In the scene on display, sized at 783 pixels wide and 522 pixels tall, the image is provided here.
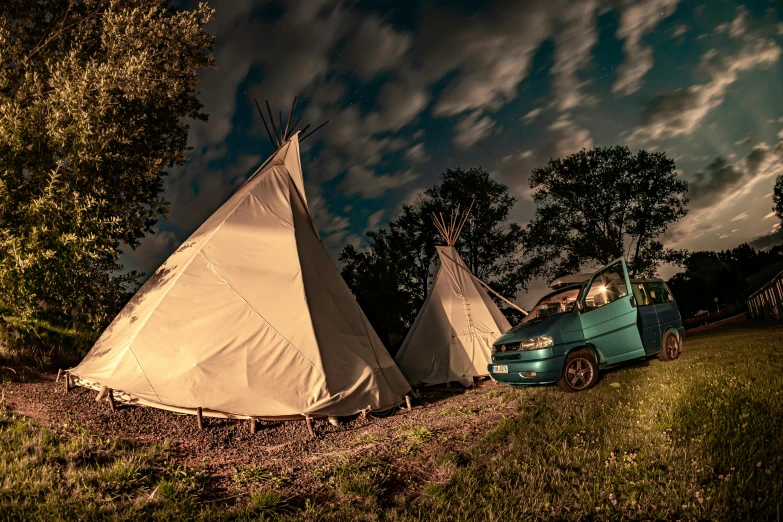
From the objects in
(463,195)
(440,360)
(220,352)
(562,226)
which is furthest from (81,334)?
(562,226)

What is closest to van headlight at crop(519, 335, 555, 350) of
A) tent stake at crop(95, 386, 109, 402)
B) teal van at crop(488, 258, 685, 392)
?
teal van at crop(488, 258, 685, 392)

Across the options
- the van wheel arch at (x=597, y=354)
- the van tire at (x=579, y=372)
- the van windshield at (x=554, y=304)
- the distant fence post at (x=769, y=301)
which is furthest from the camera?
the distant fence post at (x=769, y=301)

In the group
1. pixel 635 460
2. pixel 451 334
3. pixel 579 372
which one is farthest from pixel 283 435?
pixel 451 334

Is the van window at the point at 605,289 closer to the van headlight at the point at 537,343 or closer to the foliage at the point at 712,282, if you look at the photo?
the van headlight at the point at 537,343

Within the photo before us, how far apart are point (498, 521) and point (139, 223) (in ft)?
27.7

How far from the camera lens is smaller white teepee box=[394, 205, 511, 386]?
10.9 m

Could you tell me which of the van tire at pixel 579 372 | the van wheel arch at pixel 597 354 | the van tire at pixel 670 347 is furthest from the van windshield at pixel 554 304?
the van tire at pixel 670 347

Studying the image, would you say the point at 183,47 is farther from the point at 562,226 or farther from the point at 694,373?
the point at 562,226

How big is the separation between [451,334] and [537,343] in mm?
4999

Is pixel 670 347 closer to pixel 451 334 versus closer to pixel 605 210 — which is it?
pixel 451 334

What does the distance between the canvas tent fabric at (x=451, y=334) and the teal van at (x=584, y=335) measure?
3.76 m

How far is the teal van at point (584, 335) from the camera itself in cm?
623

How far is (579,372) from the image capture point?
21.0 feet

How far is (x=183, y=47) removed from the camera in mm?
9289
